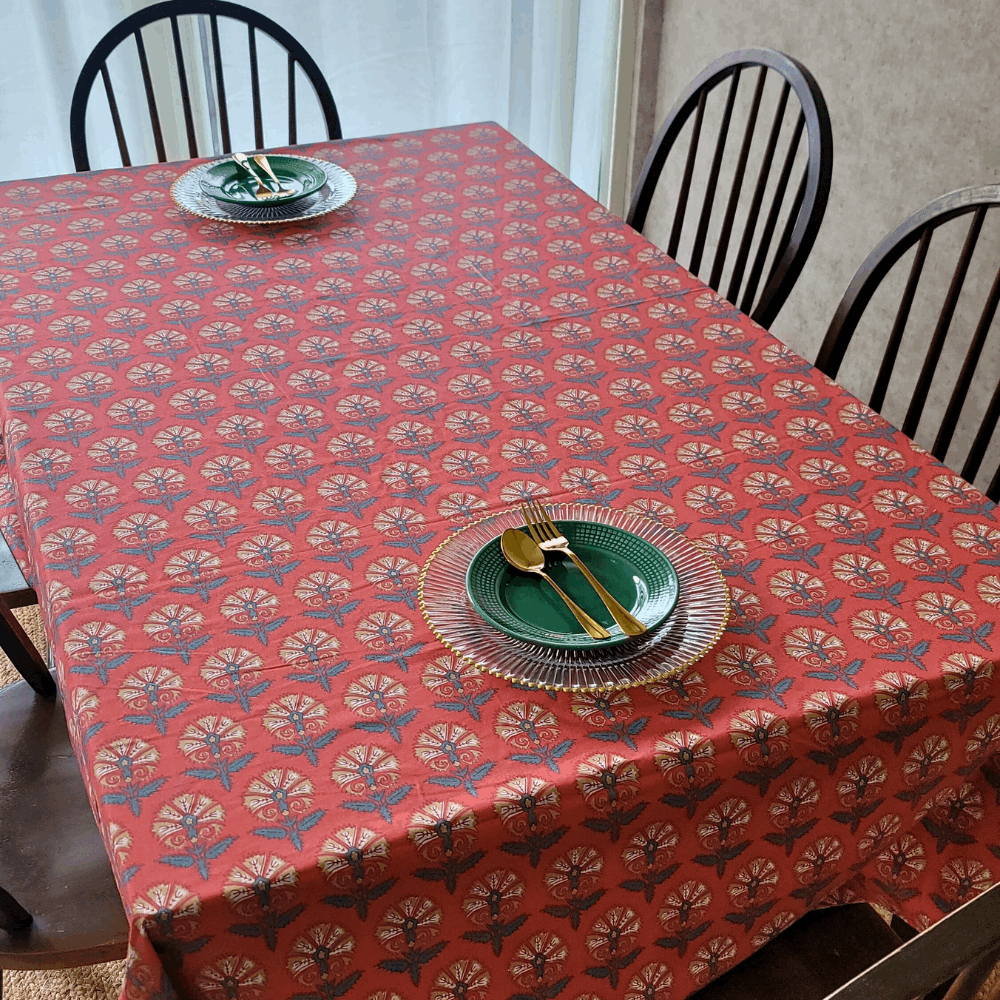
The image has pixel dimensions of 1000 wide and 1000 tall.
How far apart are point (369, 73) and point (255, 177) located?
1.12 metres

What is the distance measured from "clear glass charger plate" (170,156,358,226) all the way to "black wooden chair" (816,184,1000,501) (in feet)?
2.38

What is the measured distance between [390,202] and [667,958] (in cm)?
114

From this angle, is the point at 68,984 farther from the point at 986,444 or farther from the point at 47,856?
the point at 986,444

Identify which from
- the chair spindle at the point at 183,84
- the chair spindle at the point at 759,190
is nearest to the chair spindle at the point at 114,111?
the chair spindle at the point at 183,84

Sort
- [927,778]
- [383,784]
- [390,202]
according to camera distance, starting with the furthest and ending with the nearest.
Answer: [390,202] → [927,778] → [383,784]

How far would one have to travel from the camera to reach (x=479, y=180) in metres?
1.69

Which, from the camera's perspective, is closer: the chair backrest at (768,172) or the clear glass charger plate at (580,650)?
the clear glass charger plate at (580,650)

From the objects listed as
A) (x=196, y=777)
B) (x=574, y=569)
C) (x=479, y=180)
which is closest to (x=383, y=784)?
(x=196, y=777)

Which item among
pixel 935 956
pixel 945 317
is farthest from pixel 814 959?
pixel 945 317

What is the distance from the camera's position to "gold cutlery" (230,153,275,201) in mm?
1594

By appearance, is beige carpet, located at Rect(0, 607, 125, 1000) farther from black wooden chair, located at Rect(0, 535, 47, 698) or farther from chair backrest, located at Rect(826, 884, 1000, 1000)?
chair backrest, located at Rect(826, 884, 1000, 1000)

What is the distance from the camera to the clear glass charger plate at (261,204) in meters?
1.53

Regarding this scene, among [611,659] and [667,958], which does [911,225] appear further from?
[667,958]

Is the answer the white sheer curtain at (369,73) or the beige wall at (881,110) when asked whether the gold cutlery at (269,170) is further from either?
the beige wall at (881,110)
